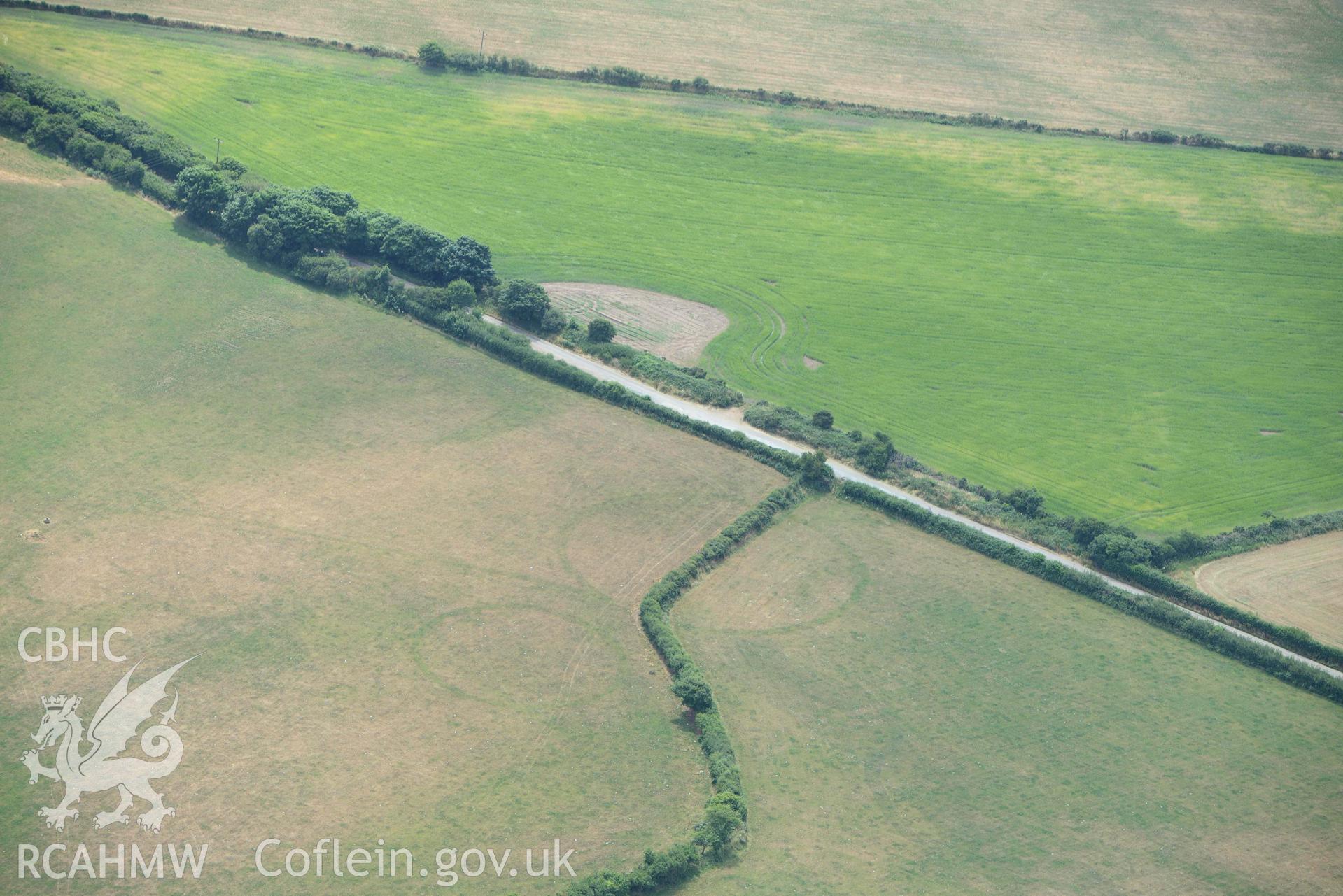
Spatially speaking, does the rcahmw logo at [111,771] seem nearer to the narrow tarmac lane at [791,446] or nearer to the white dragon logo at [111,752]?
the white dragon logo at [111,752]

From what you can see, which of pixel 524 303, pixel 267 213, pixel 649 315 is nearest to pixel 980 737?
pixel 649 315

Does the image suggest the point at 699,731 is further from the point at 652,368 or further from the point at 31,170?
the point at 31,170

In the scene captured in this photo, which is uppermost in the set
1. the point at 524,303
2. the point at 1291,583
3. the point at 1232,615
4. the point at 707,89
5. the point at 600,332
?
the point at 707,89

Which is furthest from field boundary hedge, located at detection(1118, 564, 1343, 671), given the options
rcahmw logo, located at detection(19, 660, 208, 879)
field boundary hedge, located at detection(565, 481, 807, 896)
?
rcahmw logo, located at detection(19, 660, 208, 879)

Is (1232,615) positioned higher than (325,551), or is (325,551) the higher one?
(1232,615)

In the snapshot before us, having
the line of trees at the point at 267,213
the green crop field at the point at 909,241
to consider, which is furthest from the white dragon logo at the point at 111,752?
the green crop field at the point at 909,241
